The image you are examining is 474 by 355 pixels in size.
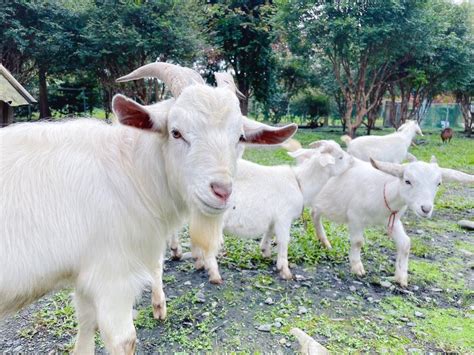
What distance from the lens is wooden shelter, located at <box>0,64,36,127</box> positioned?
5.44 metres

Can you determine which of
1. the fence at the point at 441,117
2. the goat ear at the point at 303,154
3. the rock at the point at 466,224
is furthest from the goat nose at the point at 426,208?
the fence at the point at 441,117

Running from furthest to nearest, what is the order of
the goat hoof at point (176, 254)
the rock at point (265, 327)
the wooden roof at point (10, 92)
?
the wooden roof at point (10, 92), the goat hoof at point (176, 254), the rock at point (265, 327)

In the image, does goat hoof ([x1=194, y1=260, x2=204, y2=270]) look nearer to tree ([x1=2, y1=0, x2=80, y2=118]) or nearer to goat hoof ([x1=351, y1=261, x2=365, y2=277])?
goat hoof ([x1=351, y1=261, x2=365, y2=277])

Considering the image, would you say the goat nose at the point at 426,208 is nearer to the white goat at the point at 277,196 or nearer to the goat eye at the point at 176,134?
the white goat at the point at 277,196

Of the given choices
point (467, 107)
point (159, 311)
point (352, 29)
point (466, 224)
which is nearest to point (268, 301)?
point (159, 311)

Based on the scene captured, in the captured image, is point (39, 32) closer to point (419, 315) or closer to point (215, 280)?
point (215, 280)

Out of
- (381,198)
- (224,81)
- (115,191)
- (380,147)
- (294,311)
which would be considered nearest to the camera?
(115,191)

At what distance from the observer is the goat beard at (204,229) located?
1.96 meters

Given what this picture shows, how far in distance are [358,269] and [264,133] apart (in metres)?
2.27

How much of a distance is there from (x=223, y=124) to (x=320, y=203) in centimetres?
272

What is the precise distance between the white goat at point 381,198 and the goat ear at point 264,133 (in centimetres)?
188

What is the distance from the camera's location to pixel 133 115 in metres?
1.81

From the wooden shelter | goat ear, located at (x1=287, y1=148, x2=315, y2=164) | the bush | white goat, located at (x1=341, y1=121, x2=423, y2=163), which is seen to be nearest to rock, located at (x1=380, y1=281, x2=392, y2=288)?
goat ear, located at (x1=287, y1=148, x2=315, y2=164)

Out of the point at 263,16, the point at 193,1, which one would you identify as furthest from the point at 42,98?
the point at 263,16
